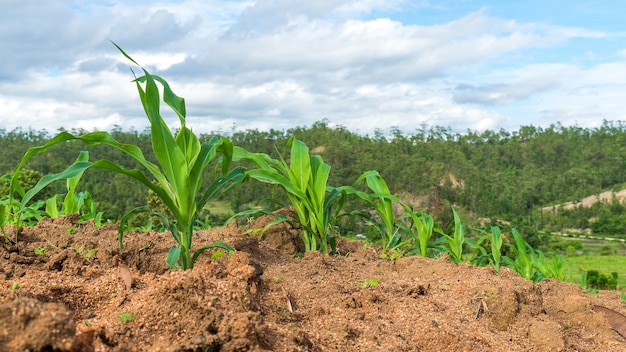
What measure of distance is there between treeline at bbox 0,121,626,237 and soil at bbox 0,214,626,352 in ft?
56.0

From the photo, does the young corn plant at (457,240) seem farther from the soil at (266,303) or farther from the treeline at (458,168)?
the treeline at (458,168)

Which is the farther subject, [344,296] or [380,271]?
[380,271]

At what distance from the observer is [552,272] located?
412 centimetres

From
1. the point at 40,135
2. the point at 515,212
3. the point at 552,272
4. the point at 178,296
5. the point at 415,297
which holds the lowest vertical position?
the point at 515,212

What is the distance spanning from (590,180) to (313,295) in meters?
42.7

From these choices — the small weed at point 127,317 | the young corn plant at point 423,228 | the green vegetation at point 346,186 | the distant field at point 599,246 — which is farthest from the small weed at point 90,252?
the distant field at point 599,246

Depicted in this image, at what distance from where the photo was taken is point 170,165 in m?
1.92

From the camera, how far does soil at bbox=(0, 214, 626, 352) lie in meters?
1.24

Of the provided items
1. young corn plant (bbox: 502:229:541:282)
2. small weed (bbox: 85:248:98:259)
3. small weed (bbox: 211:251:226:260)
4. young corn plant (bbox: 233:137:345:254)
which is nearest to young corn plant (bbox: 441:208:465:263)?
young corn plant (bbox: 502:229:541:282)

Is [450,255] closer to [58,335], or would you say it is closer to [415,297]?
[415,297]

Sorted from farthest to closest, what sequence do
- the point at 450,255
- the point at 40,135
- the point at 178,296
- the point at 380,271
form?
the point at 40,135 → the point at 450,255 → the point at 380,271 → the point at 178,296

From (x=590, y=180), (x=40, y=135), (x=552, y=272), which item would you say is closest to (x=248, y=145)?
(x=40, y=135)

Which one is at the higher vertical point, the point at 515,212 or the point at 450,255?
the point at 450,255

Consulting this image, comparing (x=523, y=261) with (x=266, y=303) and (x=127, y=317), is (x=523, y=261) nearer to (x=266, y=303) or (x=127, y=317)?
(x=266, y=303)
